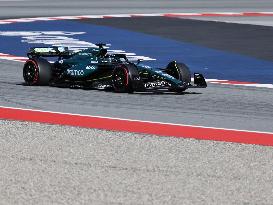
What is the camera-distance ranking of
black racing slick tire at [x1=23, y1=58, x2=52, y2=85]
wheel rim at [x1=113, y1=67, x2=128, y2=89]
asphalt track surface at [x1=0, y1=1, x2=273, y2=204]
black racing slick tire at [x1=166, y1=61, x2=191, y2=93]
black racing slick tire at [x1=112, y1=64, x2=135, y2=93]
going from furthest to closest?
black racing slick tire at [x1=23, y1=58, x2=52, y2=85] < black racing slick tire at [x1=166, y1=61, x2=191, y2=93] < wheel rim at [x1=113, y1=67, x2=128, y2=89] < black racing slick tire at [x1=112, y1=64, x2=135, y2=93] < asphalt track surface at [x1=0, y1=1, x2=273, y2=204]

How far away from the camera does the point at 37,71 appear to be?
57.5 feet

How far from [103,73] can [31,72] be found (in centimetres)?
130

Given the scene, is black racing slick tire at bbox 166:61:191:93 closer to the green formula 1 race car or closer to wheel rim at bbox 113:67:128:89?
the green formula 1 race car

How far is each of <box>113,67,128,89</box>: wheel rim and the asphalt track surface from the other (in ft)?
1.54

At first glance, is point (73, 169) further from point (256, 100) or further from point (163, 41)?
point (163, 41)

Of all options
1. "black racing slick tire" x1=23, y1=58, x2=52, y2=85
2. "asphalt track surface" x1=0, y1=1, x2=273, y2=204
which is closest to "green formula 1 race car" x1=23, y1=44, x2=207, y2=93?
"black racing slick tire" x1=23, y1=58, x2=52, y2=85

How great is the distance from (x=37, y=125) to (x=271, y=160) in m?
3.52

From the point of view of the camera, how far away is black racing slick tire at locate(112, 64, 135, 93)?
640 inches

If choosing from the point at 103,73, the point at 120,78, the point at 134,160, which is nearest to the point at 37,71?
the point at 103,73

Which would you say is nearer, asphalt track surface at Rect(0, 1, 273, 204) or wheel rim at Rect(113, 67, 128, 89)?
asphalt track surface at Rect(0, 1, 273, 204)

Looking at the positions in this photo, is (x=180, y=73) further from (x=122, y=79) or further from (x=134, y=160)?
(x=134, y=160)

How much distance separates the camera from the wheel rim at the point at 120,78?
16375 mm

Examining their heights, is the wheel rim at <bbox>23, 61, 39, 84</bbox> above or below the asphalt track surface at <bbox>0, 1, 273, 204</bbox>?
below

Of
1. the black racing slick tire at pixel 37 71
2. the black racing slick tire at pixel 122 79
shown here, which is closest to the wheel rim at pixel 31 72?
the black racing slick tire at pixel 37 71
